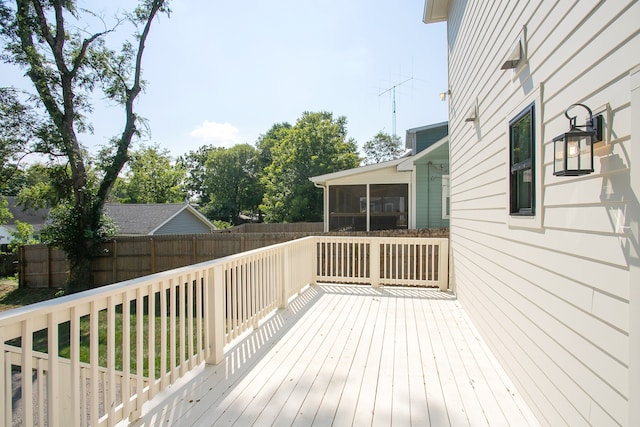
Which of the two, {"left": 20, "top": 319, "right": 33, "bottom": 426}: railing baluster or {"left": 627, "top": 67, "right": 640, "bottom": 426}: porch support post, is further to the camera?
{"left": 20, "top": 319, "right": 33, "bottom": 426}: railing baluster

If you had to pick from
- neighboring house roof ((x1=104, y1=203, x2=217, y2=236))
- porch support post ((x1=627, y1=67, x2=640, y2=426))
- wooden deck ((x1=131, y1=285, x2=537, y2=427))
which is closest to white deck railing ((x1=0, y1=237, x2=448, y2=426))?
wooden deck ((x1=131, y1=285, x2=537, y2=427))

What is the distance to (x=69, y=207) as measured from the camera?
10500mm

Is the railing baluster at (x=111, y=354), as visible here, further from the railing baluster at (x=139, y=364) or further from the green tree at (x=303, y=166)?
the green tree at (x=303, y=166)

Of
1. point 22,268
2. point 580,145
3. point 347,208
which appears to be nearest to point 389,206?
point 347,208

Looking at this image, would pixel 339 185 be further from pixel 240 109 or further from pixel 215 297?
pixel 240 109

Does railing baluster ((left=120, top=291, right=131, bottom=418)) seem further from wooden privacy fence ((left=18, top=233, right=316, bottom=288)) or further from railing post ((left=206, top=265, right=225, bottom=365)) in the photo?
wooden privacy fence ((left=18, top=233, right=316, bottom=288))

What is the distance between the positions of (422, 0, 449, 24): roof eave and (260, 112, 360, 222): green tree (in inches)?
583

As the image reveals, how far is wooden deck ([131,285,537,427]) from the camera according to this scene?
212cm

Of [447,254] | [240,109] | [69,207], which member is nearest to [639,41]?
[447,254]

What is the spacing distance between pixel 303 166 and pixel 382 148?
14322 mm

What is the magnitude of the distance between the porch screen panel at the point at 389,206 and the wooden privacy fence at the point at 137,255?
2.72 m

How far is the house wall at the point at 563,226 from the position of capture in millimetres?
1283

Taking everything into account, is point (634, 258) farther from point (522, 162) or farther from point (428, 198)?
point (428, 198)

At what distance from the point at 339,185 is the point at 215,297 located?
24.3 ft
